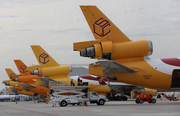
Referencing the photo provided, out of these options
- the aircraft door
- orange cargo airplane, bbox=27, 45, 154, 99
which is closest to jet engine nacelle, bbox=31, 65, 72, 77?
orange cargo airplane, bbox=27, 45, 154, 99

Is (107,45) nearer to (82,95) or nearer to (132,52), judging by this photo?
(132,52)

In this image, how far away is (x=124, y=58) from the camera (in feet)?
71.5

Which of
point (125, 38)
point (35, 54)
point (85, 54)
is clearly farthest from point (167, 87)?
point (35, 54)

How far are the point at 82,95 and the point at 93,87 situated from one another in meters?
8.57

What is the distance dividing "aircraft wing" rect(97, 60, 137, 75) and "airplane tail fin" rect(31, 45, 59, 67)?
22867 mm

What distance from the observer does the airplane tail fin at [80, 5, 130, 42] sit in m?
21.1

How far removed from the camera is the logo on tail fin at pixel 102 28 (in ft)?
70.1

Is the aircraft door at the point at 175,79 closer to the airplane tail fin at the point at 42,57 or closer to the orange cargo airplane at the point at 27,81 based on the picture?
the airplane tail fin at the point at 42,57

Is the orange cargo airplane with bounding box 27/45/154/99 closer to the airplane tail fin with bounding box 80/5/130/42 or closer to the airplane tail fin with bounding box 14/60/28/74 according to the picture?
the airplane tail fin with bounding box 80/5/130/42

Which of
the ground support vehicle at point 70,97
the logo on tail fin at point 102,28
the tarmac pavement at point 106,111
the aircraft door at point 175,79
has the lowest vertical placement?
the tarmac pavement at point 106,111

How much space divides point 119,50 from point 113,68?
162cm

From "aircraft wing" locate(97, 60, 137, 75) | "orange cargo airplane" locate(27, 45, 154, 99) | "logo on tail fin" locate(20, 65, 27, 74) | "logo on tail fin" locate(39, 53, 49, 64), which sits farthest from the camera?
"logo on tail fin" locate(20, 65, 27, 74)

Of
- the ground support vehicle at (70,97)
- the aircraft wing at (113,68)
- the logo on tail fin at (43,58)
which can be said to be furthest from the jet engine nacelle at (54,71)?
the aircraft wing at (113,68)

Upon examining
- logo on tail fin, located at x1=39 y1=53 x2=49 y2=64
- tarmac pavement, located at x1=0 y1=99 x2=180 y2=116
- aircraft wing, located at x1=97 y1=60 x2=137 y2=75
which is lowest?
tarmac pavement, located at x1=0 y1=99 x2=180 y2=116
